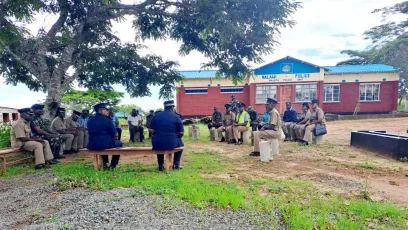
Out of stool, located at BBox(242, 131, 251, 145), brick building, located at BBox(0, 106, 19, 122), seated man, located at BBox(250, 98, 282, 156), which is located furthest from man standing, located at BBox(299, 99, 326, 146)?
brick building, located at BBox(0, 106, 19, 122)

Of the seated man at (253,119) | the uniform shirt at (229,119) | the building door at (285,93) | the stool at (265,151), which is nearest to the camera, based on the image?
the stool at (265,151)

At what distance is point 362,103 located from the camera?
1000 inches

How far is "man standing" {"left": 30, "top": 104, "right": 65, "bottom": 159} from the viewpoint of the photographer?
7926mm

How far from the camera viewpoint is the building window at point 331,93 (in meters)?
25.6

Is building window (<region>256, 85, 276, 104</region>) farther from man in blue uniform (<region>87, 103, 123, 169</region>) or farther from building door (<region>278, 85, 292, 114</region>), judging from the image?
man in blue uniform (<region>87, 103, 123, 169</region>)

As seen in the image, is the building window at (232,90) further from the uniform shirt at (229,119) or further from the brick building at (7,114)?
the brick building at (7,114)

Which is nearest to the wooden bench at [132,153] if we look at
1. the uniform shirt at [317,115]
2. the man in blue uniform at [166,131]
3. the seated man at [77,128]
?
the man in blue uniform at [166,131]

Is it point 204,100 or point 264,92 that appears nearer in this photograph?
point 264,92

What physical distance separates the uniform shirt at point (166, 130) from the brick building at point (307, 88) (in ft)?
59.9

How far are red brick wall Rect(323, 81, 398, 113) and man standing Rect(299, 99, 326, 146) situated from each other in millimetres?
16311

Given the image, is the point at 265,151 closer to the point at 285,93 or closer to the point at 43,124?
the point at 43,124

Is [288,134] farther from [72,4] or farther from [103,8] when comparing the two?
[72,4]

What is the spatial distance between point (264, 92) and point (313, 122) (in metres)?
15.0

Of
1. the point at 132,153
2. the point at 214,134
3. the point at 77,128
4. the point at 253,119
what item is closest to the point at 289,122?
the point at 253,119
